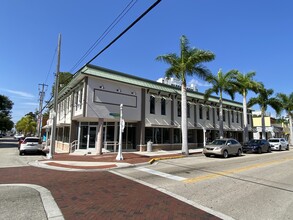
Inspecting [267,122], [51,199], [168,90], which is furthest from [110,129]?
[267,122]

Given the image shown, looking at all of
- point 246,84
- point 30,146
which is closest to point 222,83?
point 246,84

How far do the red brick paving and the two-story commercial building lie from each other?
9.74 meters

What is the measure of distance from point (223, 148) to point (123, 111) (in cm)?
990

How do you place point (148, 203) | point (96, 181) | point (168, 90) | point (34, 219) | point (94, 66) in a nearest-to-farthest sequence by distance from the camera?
point (34, 219) → point (148, 203) → point (96, 181) → point (94, 66) → point (168, 90)

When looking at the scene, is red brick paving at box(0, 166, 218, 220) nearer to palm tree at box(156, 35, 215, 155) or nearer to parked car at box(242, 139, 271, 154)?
palm tree at box(156, 35, 215, 155)

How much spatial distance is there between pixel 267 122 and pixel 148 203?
56.4 m

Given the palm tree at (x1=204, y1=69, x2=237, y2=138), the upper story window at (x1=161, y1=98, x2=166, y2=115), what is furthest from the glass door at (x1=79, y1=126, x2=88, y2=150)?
the palm tree at (x1=204, y1=69, x2=237, y2=138)

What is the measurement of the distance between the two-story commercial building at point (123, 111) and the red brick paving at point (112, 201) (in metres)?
9.74

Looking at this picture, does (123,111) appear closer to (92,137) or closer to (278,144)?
(92,137)

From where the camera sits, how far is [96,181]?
29.3 feet

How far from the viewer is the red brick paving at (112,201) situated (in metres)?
5.22

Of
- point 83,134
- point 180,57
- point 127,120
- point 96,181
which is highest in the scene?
point 180,57

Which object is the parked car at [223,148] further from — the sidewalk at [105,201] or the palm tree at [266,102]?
the palm tree at [266,102]

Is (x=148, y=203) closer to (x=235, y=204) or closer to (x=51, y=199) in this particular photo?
(x=235, y=204)
